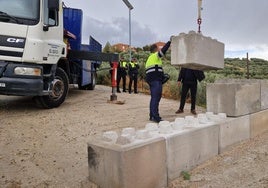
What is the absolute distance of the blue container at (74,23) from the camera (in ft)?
37.3

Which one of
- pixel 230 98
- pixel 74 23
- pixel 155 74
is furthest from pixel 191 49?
pixel 74 23

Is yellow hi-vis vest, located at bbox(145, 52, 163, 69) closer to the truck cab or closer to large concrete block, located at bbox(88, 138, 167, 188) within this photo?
the truck cab

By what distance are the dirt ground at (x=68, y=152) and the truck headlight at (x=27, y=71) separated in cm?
99

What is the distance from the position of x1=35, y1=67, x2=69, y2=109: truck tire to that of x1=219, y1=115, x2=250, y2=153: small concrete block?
4746 mm

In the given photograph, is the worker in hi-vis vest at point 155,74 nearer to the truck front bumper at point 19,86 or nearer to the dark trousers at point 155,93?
the dark trousers at point 155,93

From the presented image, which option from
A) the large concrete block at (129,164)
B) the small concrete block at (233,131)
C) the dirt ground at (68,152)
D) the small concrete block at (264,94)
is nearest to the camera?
the large concrete block at (129,164)

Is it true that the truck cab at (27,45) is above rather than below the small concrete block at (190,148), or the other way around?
above

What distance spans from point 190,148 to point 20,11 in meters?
5.20

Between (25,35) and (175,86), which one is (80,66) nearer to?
(25,35)

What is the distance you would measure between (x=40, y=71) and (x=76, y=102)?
2868 mm

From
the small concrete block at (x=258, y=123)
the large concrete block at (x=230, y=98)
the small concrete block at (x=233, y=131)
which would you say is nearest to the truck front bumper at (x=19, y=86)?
the large concrete block at (x=230, y=98)

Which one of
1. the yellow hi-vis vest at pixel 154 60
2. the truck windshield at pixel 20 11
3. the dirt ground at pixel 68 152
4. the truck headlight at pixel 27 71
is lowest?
the dirt ground at pixel 68 152

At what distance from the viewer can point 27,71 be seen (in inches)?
314

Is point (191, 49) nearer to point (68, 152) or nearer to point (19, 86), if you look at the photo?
point (68, 152)
